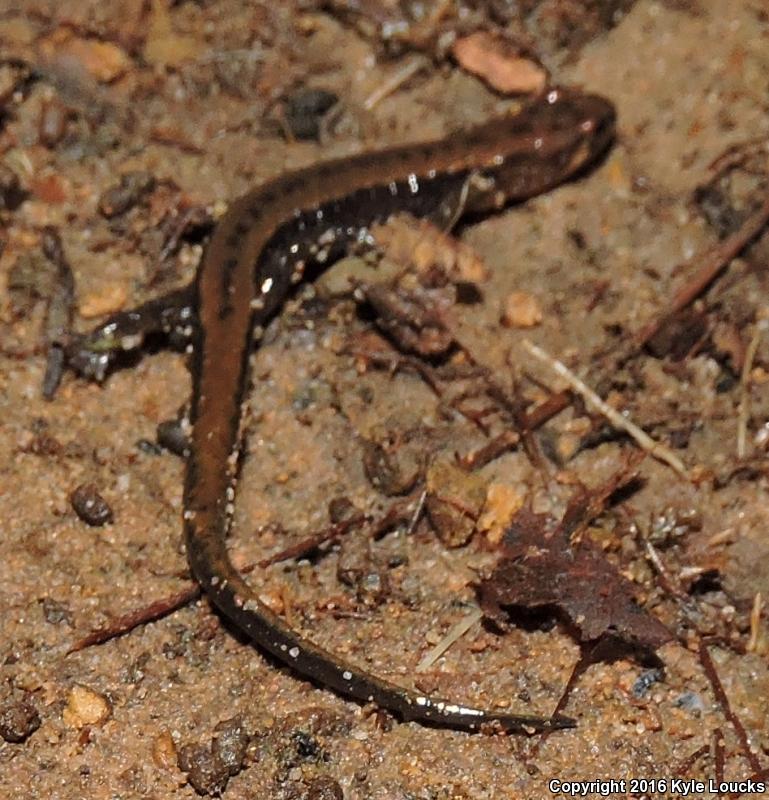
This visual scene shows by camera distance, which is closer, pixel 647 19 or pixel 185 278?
pixel 185 278

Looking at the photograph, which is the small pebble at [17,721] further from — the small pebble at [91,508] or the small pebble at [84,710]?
the small pebble at [91,508]

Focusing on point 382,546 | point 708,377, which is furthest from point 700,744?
point 708,377

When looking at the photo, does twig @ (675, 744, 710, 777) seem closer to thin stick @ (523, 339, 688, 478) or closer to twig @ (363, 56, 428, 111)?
thin stick @ (523, 339, 688, 478)

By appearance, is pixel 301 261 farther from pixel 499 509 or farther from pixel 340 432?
pixel 499 509

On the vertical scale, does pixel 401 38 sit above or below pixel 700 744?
above

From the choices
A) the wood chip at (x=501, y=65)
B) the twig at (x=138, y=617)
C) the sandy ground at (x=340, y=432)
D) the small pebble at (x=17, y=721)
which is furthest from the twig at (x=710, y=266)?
the small pebble at (x=17, y=721)

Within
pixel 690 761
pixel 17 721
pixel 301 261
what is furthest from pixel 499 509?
pixel 17 721

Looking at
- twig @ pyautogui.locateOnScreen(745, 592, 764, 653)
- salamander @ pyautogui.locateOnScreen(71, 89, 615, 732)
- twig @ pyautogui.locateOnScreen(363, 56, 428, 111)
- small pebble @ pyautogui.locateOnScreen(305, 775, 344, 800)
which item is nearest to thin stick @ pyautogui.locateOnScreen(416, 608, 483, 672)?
salamander @ pyautogui.locateOnScreen(71, 89, 615, 732)

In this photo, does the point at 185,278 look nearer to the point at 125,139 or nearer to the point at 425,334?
the point at 125,139
